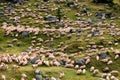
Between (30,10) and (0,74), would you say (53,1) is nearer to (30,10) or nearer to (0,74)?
(30,10)

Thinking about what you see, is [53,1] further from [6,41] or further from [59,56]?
[59,56]

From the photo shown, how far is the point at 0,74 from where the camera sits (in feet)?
79.2

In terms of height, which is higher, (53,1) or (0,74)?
(0,74)

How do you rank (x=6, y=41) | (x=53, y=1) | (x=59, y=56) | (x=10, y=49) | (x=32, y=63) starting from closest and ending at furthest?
(x=32, y=63), (x=59, y=56), (x=10, y=49), (x=6, y=41), (x=53, y=1)

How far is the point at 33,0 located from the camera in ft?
195

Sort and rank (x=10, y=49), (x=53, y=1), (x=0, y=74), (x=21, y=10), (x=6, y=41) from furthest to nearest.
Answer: (x=53, y=1) → (x=21, y=10) → (x=6, y=41) → (x=10, y=49) → (x=0, y=74)

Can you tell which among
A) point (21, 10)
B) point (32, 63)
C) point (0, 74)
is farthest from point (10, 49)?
point (21, 10)

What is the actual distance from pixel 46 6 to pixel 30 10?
2.99 meters

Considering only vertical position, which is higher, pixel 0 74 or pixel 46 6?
pixel 0 74

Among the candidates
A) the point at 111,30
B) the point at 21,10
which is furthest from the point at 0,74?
the point at 21,10

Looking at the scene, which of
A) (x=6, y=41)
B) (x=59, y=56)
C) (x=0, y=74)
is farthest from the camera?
(x=6, y=41)

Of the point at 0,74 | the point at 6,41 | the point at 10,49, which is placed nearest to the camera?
the point at 0,74

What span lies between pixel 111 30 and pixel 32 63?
48.3 ft

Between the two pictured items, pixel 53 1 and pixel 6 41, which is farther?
Result: pixel 53 1
